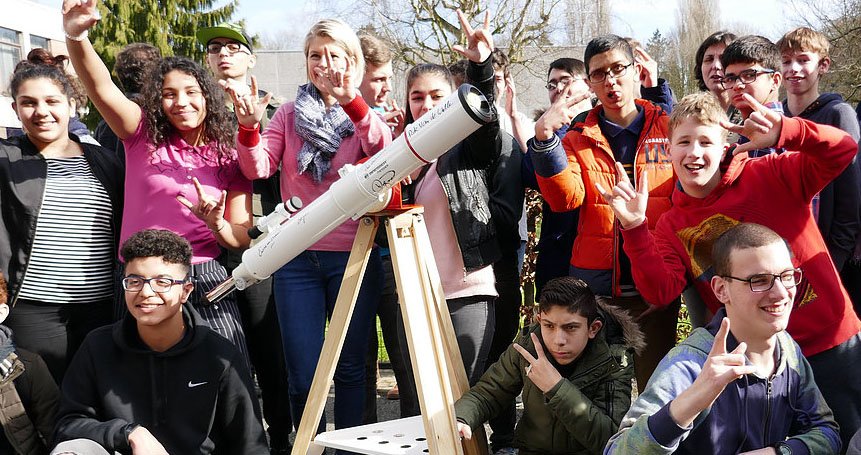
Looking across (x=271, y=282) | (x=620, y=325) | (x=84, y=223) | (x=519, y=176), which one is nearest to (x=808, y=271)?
(x=620, y=325)

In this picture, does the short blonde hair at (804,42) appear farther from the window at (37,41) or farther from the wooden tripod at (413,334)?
the window at (37,41)

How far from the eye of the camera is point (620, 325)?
3.58 m

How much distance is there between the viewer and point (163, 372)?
11.4ft

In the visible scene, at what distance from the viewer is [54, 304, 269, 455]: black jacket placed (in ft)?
11.1

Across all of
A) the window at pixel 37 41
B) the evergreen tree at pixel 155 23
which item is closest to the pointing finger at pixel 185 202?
the evergreen tree at pixel 155 23

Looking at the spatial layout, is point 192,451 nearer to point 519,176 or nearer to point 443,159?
point 443,159

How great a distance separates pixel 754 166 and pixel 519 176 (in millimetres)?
1159

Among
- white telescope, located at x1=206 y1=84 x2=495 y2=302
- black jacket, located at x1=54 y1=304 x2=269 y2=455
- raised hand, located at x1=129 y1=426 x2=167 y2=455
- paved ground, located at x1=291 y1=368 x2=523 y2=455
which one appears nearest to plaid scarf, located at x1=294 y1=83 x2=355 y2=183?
white telescope, located at x1=206 y1=84 x2=495 y2=302

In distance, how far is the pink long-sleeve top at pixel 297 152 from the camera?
11.7 feet

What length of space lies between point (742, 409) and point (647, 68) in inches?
89.5

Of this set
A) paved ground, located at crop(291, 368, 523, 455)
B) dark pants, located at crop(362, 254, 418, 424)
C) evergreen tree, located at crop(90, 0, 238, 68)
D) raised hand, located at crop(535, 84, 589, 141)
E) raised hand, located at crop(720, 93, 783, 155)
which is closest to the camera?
raised hand, located at crop(720, 93, 783, 155)

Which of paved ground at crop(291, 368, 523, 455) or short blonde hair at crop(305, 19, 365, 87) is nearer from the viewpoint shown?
short blonde hair at crop(305, 19, 365, 87)

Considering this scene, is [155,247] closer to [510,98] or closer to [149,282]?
[149,282]

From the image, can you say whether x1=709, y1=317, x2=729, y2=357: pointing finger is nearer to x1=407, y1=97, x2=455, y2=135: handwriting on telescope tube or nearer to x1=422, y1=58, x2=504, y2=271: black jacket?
x1=407, y1=97, x2=455, y2=135: handwriting on telescope tube
